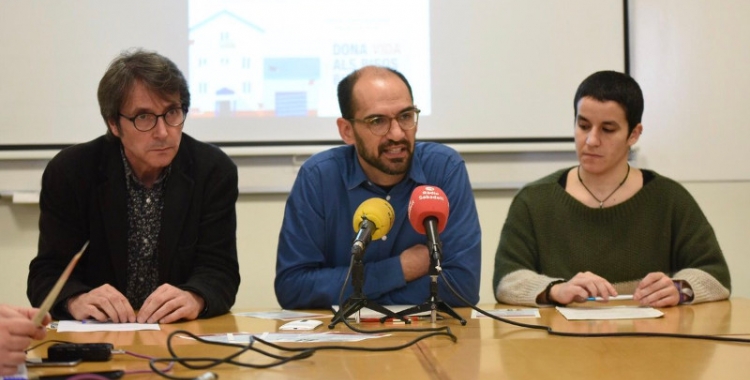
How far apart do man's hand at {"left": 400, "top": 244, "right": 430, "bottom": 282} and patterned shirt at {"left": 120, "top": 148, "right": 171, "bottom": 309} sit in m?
0.83

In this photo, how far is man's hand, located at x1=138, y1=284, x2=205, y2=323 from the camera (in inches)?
96.0

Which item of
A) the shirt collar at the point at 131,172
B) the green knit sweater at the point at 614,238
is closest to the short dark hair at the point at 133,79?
the shirt collar at the point at 131,172

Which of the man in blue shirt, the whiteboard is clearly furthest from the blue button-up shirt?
the whiteboard

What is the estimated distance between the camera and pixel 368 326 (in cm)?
228

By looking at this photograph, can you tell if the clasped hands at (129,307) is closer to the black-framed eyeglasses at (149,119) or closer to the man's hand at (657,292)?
the black-framed eyeglasses at (149,119)

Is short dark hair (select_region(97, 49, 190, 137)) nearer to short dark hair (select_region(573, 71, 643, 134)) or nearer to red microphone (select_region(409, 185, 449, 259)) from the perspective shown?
red microphone (select_region(409, 185, 449, 259))

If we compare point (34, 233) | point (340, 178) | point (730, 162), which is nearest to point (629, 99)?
point (340, 178)

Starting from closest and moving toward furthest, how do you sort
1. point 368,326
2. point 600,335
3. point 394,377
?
point 394,377 → point 600,335 → point 368,326

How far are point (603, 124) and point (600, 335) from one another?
3.84ft

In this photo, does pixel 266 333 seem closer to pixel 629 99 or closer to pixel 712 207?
pixel 629 99

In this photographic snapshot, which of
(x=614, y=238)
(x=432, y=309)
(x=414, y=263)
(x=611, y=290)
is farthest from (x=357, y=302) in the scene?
(x=614, y=238)

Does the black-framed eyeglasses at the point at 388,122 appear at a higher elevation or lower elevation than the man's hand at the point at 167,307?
higher

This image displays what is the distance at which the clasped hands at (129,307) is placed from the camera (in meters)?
Answer: 2.42

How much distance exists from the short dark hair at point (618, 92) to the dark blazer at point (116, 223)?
1345 mm
